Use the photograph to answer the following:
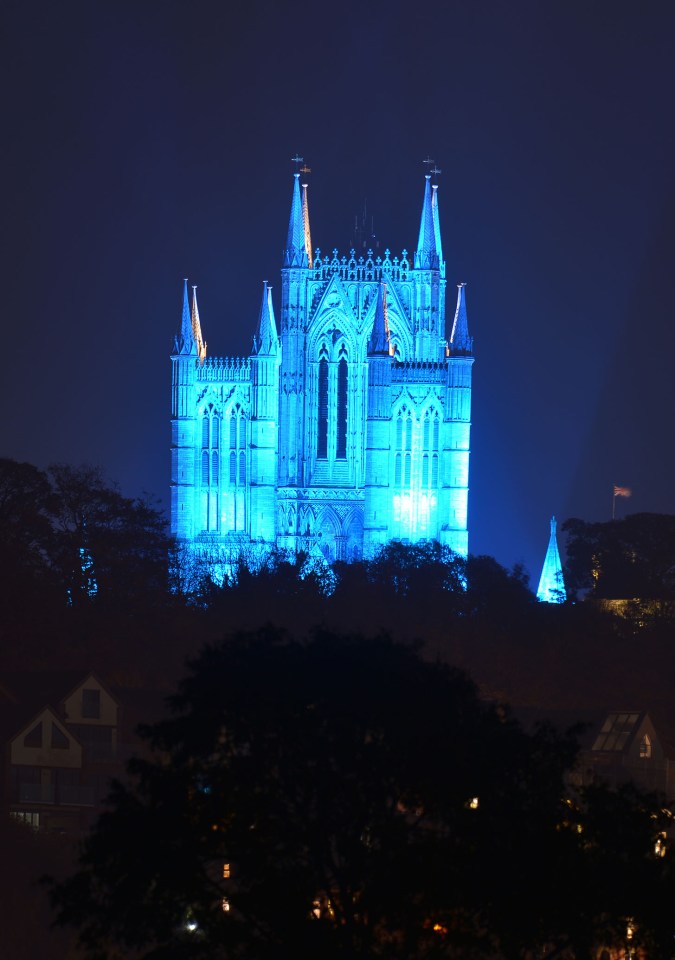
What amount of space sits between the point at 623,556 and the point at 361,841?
308 feet

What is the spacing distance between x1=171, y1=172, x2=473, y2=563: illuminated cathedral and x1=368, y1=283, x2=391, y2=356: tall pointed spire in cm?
7

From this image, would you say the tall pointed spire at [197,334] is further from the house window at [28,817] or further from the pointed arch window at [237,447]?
the house window at [28,817]

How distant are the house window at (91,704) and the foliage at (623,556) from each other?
60994mm

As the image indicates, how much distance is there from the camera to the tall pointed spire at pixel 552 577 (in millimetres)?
137875

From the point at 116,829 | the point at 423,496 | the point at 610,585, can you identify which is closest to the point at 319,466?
the point at 423,496

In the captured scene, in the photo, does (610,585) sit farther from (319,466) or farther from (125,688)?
(125,688)

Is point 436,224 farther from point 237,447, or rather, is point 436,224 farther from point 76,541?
point 76,541

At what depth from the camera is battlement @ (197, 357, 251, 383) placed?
146 metres

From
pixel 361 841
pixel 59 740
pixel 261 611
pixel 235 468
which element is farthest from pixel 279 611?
pixel 361 841

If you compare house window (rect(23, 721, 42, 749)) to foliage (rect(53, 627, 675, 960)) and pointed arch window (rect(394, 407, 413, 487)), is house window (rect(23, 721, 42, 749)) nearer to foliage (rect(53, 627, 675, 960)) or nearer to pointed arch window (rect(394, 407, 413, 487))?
foliage (rect(53, 627, 675, 960))

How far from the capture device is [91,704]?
7100 cm

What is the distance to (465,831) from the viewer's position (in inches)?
1651

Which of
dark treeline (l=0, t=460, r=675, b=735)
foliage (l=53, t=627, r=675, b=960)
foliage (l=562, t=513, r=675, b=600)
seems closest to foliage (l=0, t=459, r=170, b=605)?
dark treeline (l=0, t=460, r=675, b=735)

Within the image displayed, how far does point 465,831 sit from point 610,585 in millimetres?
91813
